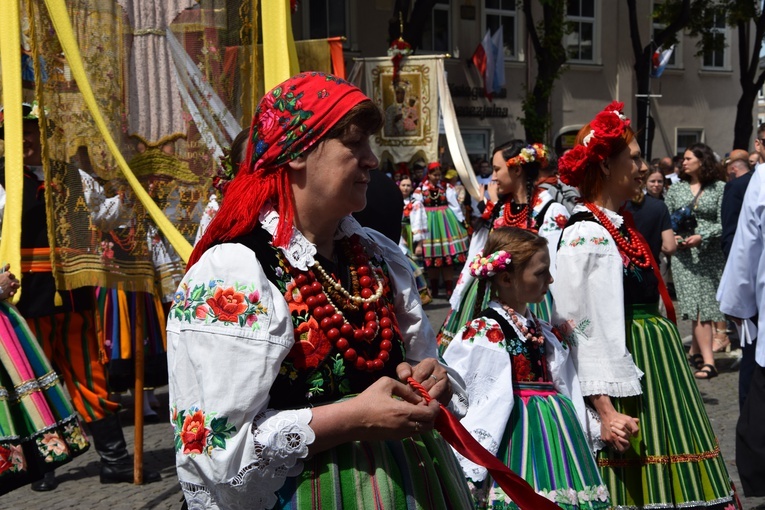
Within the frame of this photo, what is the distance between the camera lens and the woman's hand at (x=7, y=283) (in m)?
4.16

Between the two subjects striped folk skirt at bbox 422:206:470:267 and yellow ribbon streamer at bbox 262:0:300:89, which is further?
striped folk skirt at bbox 422:206:470:267

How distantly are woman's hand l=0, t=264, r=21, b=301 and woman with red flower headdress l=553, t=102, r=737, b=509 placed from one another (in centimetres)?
231

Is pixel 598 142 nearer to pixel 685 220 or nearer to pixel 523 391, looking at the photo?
pixel 523 391

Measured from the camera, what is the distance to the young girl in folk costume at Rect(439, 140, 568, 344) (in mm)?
5484

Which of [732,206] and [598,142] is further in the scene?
[732,206]

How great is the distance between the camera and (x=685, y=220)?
9.00 meters

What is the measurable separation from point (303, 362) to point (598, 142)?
213 cm

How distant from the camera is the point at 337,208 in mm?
2215

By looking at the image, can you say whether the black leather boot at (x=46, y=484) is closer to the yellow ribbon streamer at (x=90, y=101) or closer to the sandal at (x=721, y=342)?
the yellow ribbon streamer at (x=90, y=101)

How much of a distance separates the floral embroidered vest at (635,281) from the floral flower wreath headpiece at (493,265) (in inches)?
11.0

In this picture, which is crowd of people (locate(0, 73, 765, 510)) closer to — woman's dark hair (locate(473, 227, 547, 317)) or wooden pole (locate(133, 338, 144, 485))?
woman's dark hair (locate(473, 227, 547, 317))

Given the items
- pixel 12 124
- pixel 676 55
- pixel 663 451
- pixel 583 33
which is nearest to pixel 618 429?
pixel 663 451

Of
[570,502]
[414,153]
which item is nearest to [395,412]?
[570,502]

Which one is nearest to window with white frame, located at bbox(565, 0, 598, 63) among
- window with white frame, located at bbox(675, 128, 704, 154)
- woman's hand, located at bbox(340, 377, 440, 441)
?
window with white frame, located at bbox(675, 128, 704, 154)
